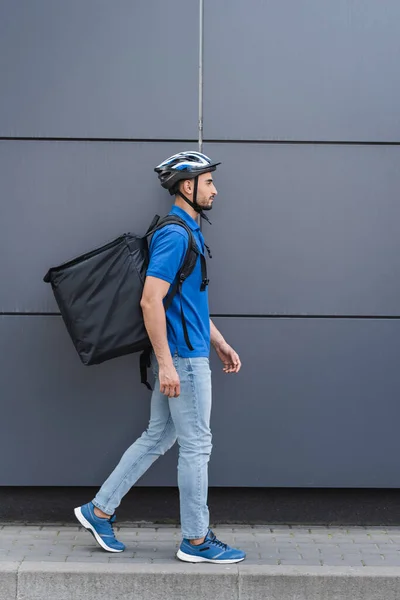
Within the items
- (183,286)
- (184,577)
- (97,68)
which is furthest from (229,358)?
(97,68)

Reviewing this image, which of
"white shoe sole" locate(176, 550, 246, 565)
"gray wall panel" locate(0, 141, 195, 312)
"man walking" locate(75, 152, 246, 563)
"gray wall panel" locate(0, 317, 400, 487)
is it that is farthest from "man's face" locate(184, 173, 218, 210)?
"white shoe sole" locate(176, 550, 246, 565)

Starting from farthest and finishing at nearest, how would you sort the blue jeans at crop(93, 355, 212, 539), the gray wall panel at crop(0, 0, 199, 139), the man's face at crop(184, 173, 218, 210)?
the gray wall panel at crop(0, 0, 199, 139) → the man's face at crop(184, 173, 218, 210) → the blue jeans at crop(93, 355, 212, 539)

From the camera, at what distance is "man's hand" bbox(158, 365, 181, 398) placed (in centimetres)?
427

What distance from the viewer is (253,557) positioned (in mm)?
4668

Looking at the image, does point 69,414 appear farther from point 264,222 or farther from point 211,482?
point 264,222

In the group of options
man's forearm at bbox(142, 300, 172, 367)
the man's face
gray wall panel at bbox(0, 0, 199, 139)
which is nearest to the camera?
man's forearm at bbox(142, 300, 172, 367)

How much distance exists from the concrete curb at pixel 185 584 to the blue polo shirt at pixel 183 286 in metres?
1.09

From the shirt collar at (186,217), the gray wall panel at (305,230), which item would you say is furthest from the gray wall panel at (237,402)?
the shirt collar at (186,217)

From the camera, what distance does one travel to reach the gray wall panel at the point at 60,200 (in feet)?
17.2

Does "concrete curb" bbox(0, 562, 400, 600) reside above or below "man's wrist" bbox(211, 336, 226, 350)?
below

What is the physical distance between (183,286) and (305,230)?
1.19 meters

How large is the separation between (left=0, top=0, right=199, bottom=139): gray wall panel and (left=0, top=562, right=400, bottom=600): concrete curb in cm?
251

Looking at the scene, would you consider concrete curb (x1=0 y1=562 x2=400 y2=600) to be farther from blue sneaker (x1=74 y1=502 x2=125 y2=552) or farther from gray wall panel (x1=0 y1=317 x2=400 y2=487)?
gray wall panel (x1=0 y1=317 x2=400 y2=487)

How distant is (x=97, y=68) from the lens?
5.23 m
